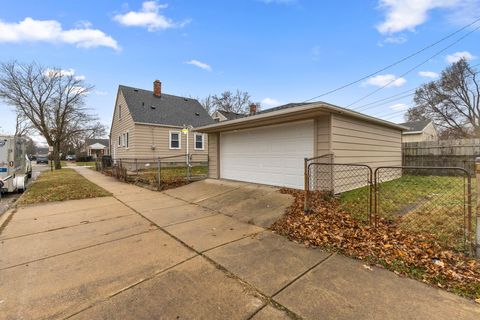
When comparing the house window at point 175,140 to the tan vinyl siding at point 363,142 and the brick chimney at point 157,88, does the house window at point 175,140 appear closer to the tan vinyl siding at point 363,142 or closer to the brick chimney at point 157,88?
the brick chimney at point 157,88

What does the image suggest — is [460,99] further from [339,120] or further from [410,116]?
[339,120]

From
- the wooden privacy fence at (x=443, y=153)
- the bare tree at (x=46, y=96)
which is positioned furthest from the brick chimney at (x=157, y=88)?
the wooden privacy fence at (x=443, y=153)

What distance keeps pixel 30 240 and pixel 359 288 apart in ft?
15.9

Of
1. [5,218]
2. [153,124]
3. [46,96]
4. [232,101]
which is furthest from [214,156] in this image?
[232,101]

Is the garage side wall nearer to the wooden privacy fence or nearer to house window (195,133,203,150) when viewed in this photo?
the wooden privacy fence

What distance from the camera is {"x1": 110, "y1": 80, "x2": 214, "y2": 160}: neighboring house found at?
1552 cm

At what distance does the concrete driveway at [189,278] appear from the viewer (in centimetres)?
194

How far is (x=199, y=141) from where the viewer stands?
1791 centimetres

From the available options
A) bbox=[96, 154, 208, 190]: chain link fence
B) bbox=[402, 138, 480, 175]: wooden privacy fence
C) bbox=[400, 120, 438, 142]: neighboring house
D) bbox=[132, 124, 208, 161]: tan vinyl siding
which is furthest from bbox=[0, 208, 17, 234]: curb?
bbox=[400, 120, 438, 142]: neighboring house

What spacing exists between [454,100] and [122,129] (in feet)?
111

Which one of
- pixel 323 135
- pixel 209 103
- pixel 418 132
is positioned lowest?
pixel 323 135

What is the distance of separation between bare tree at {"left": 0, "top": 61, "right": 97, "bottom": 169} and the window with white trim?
1260 cm

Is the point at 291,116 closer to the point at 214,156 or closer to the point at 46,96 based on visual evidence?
the point at 214,156

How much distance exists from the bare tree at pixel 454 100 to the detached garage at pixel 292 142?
22.8 m
